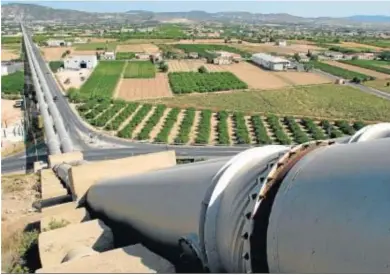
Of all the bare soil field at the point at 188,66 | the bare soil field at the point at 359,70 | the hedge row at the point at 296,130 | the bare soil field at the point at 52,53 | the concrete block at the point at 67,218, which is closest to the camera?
the concrete block at the point at 67,218

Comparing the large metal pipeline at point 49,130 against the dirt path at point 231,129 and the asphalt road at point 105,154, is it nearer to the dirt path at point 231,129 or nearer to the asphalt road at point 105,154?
the asphalt road at point 105,154

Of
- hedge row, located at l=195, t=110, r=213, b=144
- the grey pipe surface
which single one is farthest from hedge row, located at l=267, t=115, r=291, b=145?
the grey pipe surface

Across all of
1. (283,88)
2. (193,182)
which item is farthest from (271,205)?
(283,88)

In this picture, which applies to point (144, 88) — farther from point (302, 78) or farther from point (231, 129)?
point (302, 78)

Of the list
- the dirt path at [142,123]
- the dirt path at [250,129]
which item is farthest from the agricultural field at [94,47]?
the dirt path at [250,129]

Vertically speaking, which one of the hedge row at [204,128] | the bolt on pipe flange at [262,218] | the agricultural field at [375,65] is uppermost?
the bolt on pipe flange at [262,218]

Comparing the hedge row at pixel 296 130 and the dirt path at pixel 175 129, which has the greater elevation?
the hedge row at pixel 296 130
